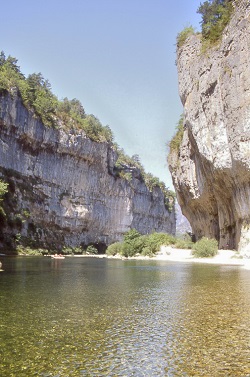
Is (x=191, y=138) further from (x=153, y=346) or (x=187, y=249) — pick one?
(x=153, y=346)

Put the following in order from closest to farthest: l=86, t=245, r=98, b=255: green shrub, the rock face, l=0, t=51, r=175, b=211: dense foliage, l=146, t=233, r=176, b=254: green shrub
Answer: the rock face, l=146, t=233, r=176, b=254: green shrub, l=0, t=51, r=175, b=211: dense foliage, l=86, t=245, r=98, b=255: green shrub

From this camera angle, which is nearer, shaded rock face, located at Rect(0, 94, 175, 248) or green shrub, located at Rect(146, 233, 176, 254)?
green shrub, located at Rect(146, 233, 176, 254)

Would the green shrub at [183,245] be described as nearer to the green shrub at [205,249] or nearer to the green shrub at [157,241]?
the green shrub at [157,241]

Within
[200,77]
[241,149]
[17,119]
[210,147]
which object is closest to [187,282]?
[241,149]

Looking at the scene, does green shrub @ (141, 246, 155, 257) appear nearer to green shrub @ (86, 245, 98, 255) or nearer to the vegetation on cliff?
the vegetation on cliff

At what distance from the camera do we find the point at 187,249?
52781 mm

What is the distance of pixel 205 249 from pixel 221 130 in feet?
44.7

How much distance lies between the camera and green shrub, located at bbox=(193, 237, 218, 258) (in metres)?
42.2

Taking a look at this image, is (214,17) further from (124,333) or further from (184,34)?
(124,333)

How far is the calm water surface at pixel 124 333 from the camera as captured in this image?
22.2 feet

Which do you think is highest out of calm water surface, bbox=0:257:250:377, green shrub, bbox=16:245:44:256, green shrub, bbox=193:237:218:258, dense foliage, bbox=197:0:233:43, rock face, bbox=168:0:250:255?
dense foliage, bbox=197:0:233:43

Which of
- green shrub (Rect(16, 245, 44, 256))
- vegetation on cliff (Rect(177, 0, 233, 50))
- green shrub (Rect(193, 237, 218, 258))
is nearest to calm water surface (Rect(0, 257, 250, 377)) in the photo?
green shrub (Rect(193, 237, 218, 258))

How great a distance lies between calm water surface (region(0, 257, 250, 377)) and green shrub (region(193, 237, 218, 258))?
27.0 m

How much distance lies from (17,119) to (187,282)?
194ft
